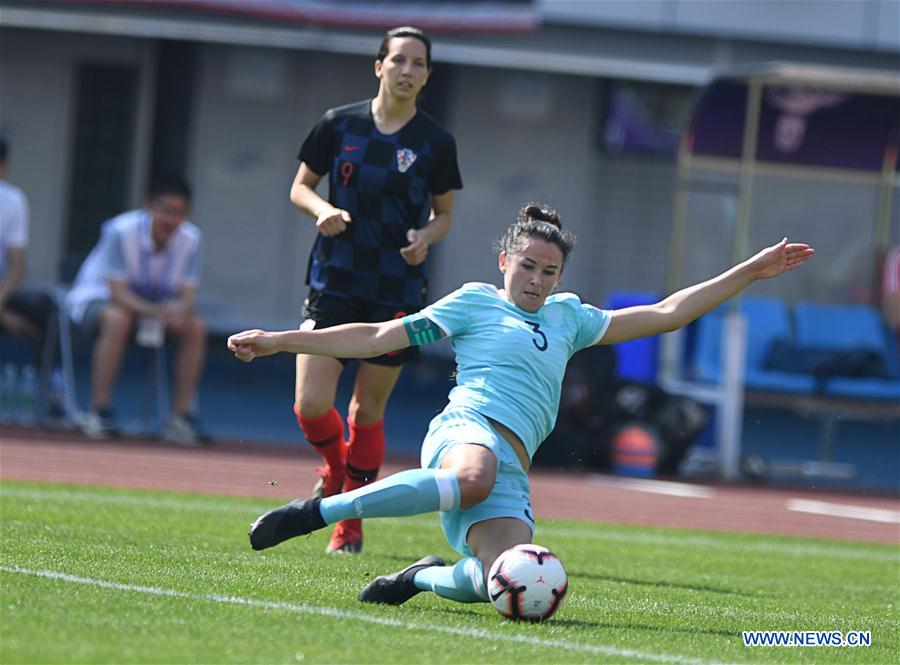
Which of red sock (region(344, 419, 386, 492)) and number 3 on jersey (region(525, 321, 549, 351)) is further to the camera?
red sock (region(344, 419, 386, 492))

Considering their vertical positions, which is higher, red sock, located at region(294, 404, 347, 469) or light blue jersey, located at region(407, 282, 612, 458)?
light blue jersey, located at region(407, 282, 612, 458)

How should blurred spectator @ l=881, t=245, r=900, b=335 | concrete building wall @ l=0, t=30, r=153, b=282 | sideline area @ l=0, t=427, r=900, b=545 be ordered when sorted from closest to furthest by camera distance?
1. sideline area @ l=0, t=427, r=900, b=545
2. blurred spectator @ l=881, t=245, r=900, b=335
3. concrete building wall @ l=0, t=30, r=153, b=282

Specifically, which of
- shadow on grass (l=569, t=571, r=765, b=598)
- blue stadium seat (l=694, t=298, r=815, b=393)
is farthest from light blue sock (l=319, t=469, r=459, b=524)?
blue stadium seat (l=694, t=298, r=815, b=393)

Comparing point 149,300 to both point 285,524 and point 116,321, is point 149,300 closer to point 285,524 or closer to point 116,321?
point 116,321

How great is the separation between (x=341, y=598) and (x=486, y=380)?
2.97ft

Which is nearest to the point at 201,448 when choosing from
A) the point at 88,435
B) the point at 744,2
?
the point at 88,435

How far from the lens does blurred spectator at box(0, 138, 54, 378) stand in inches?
519

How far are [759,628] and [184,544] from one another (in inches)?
99.6

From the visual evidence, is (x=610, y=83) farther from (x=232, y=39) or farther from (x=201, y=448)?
(x=201, y=448)

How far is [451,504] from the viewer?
5.52m

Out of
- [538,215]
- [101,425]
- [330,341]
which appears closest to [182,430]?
[101,425]

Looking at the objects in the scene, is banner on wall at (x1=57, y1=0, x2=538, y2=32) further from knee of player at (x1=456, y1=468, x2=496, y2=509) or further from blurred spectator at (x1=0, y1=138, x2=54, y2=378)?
knee of player at (x1=456, y1=468, x2=496, y2=509)

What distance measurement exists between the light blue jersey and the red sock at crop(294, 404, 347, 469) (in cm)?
152

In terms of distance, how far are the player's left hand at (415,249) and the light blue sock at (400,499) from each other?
1807 mm
